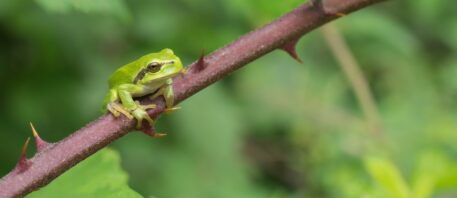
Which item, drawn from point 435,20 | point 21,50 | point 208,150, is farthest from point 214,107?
point 435,20

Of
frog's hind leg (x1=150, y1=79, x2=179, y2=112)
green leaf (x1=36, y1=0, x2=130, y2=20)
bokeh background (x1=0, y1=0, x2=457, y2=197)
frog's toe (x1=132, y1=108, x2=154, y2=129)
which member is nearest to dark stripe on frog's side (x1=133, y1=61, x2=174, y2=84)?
green leaf (x1=36, y1=0, x2=130, y2=20)

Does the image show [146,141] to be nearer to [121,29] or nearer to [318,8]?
[121,29]

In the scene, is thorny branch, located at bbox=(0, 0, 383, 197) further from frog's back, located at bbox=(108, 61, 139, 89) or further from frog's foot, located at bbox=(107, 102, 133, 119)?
frog's back, located at bbox=(108, 61, 139, 89)

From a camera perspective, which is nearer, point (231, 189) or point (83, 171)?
point (83, 171)

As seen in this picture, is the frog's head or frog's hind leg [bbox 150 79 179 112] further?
the frog's head

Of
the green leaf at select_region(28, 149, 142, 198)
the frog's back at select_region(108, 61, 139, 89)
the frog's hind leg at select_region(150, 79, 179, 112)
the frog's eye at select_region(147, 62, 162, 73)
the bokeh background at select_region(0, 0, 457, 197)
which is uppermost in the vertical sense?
the bokeh background at select_region(0, 0, 457, 197)

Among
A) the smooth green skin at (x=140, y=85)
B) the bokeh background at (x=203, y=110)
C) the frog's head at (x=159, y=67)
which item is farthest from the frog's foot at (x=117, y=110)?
the bokeh background at (x=203, y=110)

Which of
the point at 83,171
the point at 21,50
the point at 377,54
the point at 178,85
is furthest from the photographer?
the point at 377,54
